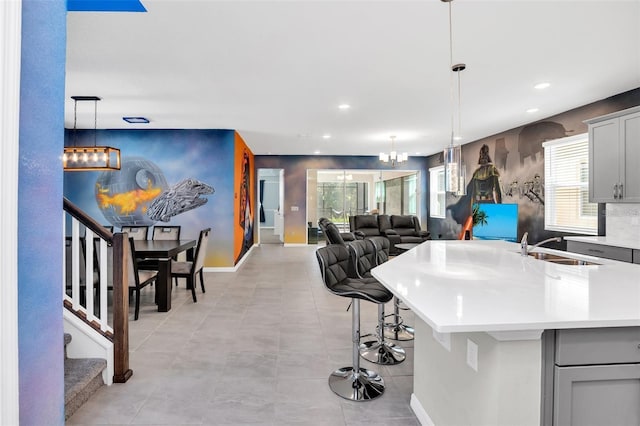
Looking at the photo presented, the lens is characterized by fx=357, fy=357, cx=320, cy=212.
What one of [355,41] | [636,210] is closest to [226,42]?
[355,41]

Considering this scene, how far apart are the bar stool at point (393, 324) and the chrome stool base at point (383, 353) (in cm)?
28

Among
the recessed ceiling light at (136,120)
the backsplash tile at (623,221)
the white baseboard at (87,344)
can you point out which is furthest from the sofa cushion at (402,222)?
the white baseboard at (87,344)

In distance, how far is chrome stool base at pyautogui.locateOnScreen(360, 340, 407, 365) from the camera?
2.85 metres

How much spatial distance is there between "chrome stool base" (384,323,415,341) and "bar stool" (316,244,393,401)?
0.84m

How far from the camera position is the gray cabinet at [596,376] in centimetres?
133

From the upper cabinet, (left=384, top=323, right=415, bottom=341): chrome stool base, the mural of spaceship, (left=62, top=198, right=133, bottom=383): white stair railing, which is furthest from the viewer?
the mural of spaceship

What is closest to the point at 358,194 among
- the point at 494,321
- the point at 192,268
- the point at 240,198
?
the point at 240,198

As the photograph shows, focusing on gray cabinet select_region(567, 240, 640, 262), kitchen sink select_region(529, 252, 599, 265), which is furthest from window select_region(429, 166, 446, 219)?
kitchen sink select_region(529, 252, 599, 265)

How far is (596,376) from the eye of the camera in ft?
4.42

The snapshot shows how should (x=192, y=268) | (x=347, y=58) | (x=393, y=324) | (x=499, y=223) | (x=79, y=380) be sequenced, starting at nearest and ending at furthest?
(x=79, y=380) < (x=347, y=58) < (x=393, y=324) < (x=192, y=268) < (x=499, y=223)

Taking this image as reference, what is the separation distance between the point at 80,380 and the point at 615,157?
5312 mm

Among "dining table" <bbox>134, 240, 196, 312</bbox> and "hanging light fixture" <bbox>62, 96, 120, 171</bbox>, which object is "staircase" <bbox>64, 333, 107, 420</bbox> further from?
"hanging light fixture" <bbox>62, 96, 120, 171</bbox>

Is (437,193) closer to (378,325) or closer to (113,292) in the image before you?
(378,325)

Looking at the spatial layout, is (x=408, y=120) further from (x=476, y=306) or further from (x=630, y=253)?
(x=476, y=306)
